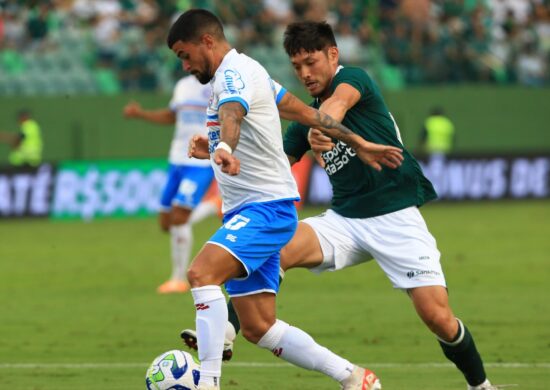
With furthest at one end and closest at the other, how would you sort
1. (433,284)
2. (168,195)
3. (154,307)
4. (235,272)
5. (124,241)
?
(124,241)
(168,195)
(154,307)
(433,284)
(235,272)

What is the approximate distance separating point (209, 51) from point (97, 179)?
18102mm

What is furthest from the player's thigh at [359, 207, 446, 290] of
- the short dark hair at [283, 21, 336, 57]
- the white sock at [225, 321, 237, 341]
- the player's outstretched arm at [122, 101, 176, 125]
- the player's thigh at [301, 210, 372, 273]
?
the player's outstretched arm at [122, 101, 176, 125]

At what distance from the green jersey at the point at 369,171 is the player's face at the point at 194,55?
109cm

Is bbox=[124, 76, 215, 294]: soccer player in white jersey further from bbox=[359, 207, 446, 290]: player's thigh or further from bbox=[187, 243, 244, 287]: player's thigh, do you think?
bbox=[187, 243, 244, 287]: player's thigh

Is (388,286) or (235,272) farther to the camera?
(388,286)

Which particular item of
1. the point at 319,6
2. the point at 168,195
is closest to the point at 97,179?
the point at 319,6

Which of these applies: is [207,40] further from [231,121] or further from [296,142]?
[296,142]

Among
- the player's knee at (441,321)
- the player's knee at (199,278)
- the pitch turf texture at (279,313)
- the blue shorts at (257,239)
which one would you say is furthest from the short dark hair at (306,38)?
the pitch turf texture at (279,313)

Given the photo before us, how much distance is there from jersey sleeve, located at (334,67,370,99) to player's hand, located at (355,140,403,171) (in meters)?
0.68

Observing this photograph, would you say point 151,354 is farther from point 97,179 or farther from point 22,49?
point 22,49

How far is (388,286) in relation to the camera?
14211 mm

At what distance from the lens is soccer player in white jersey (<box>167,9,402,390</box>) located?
6.61 m

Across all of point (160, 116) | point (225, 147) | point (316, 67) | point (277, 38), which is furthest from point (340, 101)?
point (277, 38)

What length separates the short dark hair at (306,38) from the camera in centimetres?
750
